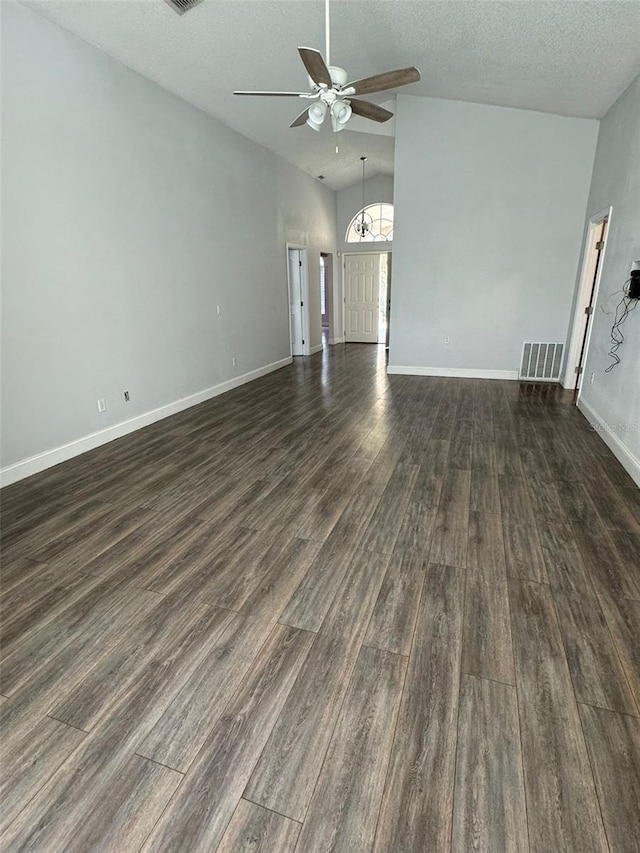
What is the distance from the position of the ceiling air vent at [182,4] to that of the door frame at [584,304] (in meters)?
4.40

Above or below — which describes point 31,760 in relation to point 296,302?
below

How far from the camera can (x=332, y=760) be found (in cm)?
135

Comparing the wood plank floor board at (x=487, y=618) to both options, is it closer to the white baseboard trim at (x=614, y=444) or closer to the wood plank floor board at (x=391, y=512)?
the wood plank floor board at (x=391, y=512)

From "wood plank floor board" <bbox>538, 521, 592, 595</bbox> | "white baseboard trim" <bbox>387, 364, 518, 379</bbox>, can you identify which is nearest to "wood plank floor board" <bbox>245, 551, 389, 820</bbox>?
"wood plank floor board" <bbox>538, 521, 592, 595</bbox>

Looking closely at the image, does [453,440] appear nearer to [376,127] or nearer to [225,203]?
[225,203]

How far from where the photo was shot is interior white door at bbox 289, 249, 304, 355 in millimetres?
8305

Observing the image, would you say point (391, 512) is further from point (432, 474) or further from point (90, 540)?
point (90, 540)

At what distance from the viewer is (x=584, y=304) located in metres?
5.55

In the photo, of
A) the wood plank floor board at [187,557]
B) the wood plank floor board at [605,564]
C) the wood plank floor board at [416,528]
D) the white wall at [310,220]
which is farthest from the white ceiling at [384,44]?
the wood plank floor board at [187,557]

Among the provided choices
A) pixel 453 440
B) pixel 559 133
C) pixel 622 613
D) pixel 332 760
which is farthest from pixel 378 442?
pixel 559 133

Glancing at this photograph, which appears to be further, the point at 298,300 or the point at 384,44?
the point at 298,300

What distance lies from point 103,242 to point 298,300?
16.1 ft

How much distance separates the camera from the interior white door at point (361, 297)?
33.0 feet

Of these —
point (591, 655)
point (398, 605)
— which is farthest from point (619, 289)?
point (398, 605)
